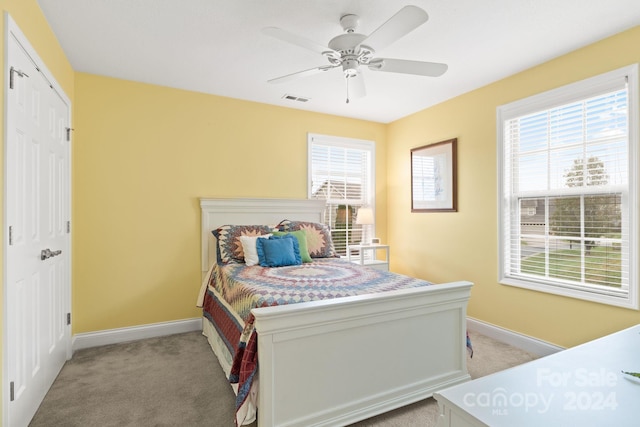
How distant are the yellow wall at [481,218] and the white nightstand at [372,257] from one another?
0.31m

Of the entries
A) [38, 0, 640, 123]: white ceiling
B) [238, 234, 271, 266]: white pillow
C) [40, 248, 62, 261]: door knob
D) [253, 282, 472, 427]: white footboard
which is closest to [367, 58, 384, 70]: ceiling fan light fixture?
[38, 0, 640, 123]: white ceiling

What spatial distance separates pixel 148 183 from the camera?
3344 mm

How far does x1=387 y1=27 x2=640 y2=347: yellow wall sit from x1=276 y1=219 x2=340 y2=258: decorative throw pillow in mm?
1306

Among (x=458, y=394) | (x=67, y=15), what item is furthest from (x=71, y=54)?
(x=458, y=394)

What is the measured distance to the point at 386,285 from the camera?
2375mm

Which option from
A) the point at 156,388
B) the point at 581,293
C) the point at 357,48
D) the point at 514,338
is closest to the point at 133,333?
the point at 156,388

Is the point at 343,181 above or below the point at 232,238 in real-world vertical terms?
above

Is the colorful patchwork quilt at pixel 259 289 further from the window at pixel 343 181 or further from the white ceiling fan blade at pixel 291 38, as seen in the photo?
the white ceiling fan blade at pixel 291 38

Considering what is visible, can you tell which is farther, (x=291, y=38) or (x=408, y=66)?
(x=408, y=66)

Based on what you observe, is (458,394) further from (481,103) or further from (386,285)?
(481,103)

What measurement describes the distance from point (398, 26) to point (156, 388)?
2.79 metres

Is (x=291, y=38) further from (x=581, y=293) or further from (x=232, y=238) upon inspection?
(x=581, y=293)

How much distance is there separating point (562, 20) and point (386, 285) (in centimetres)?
216

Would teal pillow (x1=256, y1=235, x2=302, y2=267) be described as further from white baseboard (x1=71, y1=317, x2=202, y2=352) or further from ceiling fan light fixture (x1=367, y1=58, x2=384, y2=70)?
ceiling fan light fixture (x1=367, y1=58, x2=384, y2=70)
